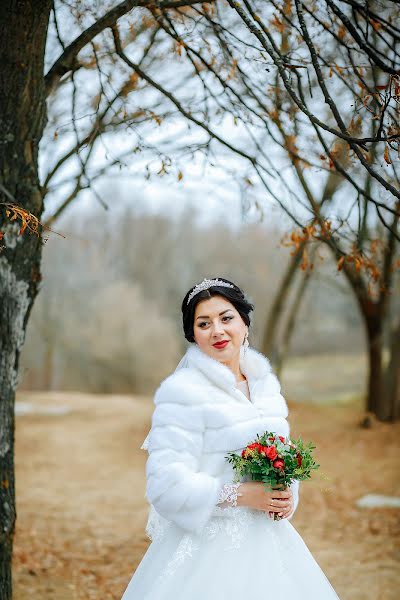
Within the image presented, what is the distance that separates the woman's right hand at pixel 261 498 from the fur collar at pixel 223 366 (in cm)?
44

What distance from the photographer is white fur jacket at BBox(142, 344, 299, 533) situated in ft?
8.43

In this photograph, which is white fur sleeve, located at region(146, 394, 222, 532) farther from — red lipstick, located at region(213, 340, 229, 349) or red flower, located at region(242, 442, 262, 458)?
red lipstick, located at region(213, 340, 229, 349)

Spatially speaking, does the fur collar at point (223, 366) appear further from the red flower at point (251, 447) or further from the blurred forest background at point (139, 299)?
the blurred forest background at point (139, 299)

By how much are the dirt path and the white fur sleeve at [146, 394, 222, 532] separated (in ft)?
1.67

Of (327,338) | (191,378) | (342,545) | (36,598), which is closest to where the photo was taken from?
(191,378)

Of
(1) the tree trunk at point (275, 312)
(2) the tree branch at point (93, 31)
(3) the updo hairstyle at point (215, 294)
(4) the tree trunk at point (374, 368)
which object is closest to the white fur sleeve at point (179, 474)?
(3) the updo hairstyle at point (215, 294)

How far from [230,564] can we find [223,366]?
0.82m

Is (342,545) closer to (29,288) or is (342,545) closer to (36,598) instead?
(36,598)

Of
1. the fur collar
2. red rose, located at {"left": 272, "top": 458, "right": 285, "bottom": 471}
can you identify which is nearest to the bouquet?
red rose, located at {"left": 272, "top": 458, "right": 285, "bottom": 471}

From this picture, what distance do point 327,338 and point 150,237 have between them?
9.09 metres

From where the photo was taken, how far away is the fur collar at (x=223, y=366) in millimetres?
2854

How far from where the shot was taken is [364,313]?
12.9 m

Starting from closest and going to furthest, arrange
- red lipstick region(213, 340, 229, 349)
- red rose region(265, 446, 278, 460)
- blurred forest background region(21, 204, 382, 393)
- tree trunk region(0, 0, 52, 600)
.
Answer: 1. red rose region(265, 446, 278, 460)
2. red lipstick region(213, 340, 229, 349)
3. tree trunk region(0, 0, 52, 600)
4. blurred forest background region(21, 204, 382, 393)

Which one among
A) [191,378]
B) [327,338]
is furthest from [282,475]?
[327,338]
